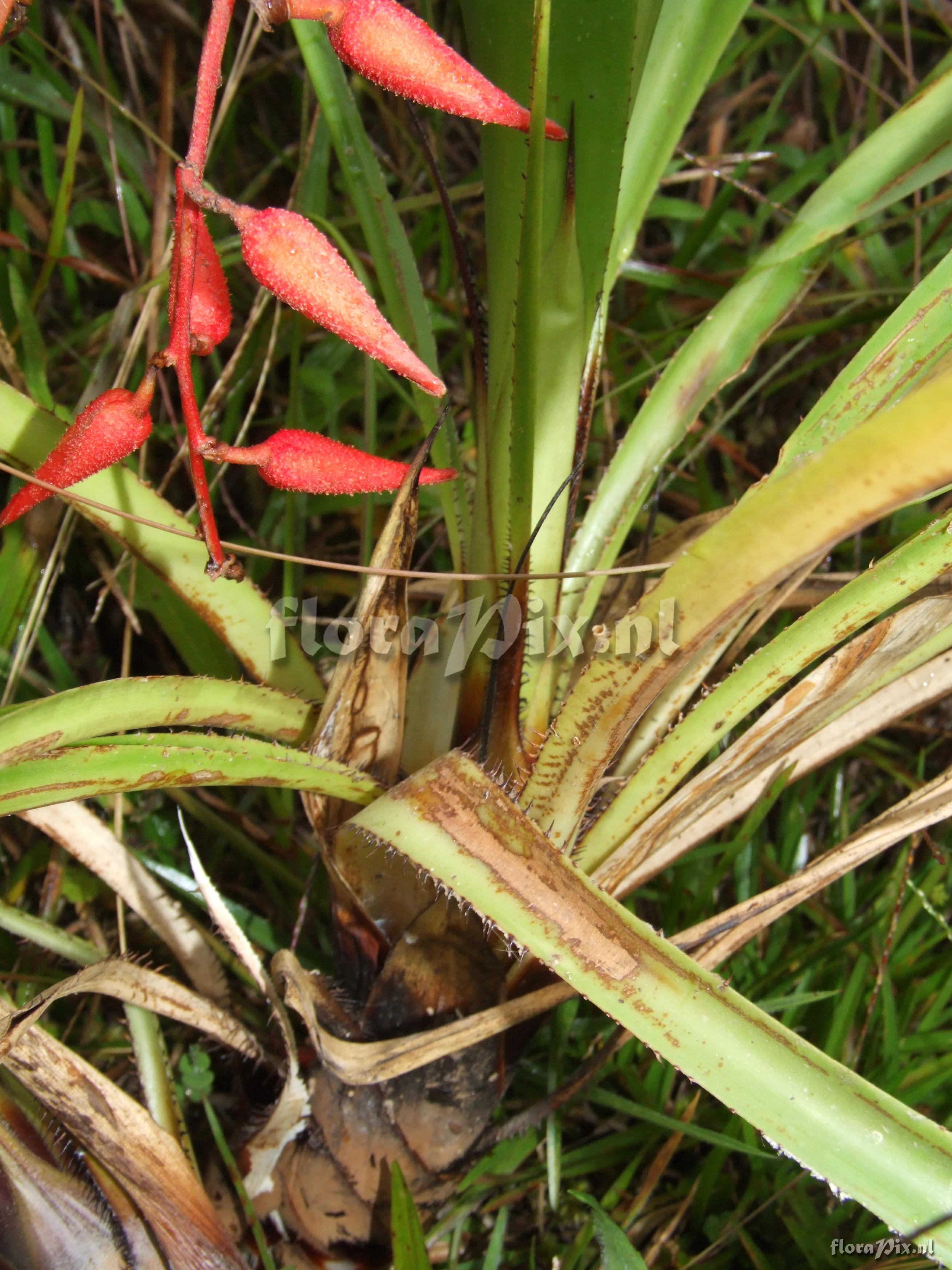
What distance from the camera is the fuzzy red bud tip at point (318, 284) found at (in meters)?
0.42

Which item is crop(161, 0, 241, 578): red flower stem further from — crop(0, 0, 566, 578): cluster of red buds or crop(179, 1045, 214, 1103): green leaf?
crop(179, 1045, 214, 1103): green leaf

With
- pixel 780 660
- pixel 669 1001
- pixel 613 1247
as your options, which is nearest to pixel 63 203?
pixel 780 660

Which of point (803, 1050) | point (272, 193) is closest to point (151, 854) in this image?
point (803, 1050)

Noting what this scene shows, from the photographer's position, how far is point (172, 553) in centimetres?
73

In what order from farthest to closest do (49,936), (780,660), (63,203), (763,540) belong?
(63,203)
(49,936)
(780,660)
(763,540)

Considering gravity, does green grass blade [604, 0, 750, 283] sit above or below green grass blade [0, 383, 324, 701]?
above

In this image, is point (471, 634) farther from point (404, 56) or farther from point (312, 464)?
point (404, 56)

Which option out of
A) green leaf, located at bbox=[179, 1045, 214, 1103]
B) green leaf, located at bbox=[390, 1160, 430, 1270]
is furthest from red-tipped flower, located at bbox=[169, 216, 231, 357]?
green leaf, located at bbox=[179, 1045, 214, 1103]

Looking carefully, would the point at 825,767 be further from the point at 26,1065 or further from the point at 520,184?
the point at 26,1065

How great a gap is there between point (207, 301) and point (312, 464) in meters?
0.11

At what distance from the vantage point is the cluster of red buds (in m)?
0.41

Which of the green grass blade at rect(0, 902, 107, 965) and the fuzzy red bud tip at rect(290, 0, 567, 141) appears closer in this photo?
the fuzzy red bud tip at rect(290, 0, 567, 141)

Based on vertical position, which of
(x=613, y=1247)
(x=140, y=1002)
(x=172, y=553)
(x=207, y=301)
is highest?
(x=207, y=301)

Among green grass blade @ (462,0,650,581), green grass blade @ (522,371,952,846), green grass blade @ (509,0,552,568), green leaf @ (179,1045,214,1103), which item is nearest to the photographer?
green grass blade @ (522,371,952,846)
